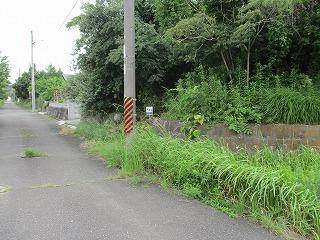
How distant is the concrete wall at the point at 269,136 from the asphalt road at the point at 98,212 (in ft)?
9.73

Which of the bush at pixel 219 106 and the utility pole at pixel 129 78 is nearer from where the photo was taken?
the bush at pixel 219 106

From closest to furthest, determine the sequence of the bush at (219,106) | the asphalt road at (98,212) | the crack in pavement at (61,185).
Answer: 1. the asphalt road at (98,212)
2. the crack in pavement at (61,185)
3. the bush at (219,106)

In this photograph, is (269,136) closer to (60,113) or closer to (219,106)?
(219,106)

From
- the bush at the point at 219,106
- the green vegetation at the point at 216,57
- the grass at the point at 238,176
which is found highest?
the green vegetation at the point at 216,57

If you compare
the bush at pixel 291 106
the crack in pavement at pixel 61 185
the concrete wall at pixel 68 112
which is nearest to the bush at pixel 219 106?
the bush at pixel 291 106

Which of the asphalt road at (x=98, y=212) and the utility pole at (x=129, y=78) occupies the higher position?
the utility pole at (x=129, y=78)

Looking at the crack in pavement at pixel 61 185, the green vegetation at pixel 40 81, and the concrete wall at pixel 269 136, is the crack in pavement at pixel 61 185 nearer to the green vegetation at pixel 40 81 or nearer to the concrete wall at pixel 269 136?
the concrete wall at pixel 269 136

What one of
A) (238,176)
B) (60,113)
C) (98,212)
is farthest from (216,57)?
(60,113)

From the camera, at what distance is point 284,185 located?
555 centimetres

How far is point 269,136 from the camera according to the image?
9609 millimetres

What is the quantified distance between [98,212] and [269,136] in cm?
528

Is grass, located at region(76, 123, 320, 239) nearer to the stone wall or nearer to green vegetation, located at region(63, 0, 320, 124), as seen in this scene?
green vegetation, located at region(63, 0, 320, 124)

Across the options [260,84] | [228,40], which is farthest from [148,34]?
[260,84]

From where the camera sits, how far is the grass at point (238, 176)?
5270 mm
